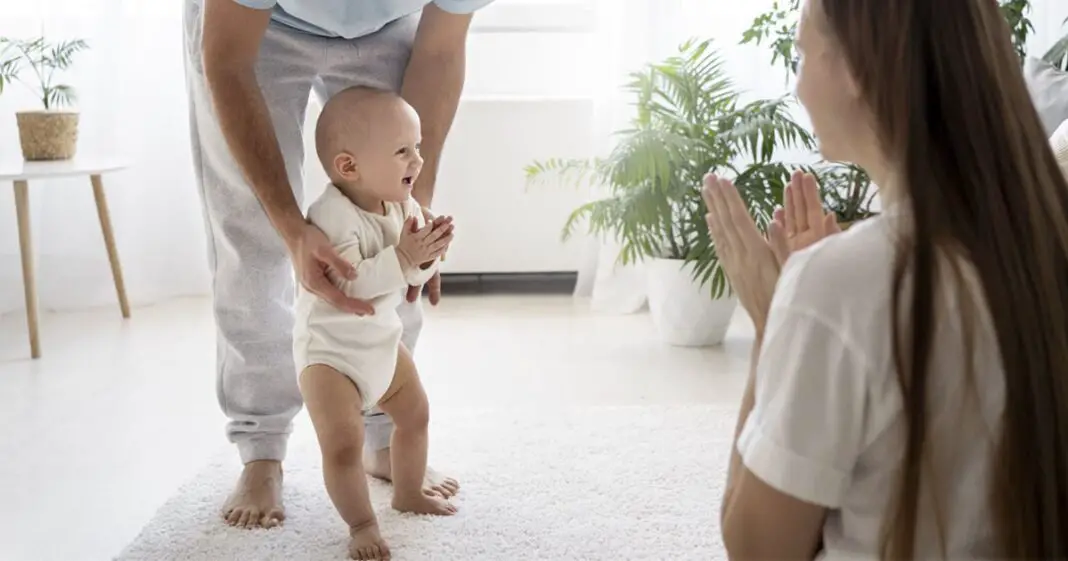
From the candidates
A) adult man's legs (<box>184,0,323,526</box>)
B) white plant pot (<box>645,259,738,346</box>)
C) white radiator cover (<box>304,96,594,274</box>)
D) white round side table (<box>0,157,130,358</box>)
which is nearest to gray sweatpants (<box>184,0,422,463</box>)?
adult man's legs (<box>184,0,323,526</box>)

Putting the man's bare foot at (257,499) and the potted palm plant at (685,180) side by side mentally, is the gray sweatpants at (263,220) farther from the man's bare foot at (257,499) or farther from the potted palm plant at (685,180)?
the potted palm plant at (685,180)

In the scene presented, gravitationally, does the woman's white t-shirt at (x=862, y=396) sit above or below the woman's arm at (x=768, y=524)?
above

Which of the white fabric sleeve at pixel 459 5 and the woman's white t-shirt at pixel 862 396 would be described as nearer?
the woman's white t-shirt at pixel 862 396

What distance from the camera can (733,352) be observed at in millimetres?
2994

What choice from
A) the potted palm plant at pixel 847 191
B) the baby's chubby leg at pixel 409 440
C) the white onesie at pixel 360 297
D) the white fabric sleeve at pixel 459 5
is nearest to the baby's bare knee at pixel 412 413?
the baby's chubby leg at pixel 409 440

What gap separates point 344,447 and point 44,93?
84.6 inches

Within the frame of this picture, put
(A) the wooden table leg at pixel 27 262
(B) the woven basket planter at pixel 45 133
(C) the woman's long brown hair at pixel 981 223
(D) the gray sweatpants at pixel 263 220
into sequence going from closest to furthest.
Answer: (C) the woman's long brown hair at pixel 981 223 → (D) the gray sweatpants at pixel 263 220 → (A) the wooden table leg at pixel 27 262 → (B) the woven basket planter at pixel 45 133

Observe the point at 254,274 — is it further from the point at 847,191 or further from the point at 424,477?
the point at 847,191

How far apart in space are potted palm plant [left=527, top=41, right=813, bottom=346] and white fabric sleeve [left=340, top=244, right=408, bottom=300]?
1426mm

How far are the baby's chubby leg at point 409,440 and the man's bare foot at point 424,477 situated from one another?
19mm

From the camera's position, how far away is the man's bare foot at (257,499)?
182 centimetres

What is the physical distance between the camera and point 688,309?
3.02 meters

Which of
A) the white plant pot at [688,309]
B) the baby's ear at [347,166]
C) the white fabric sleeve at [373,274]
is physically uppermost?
the baby's ear at [347,166]

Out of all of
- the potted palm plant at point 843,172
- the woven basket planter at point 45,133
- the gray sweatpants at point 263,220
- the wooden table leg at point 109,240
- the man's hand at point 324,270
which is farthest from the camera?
the wooden table leg at point 109,240
